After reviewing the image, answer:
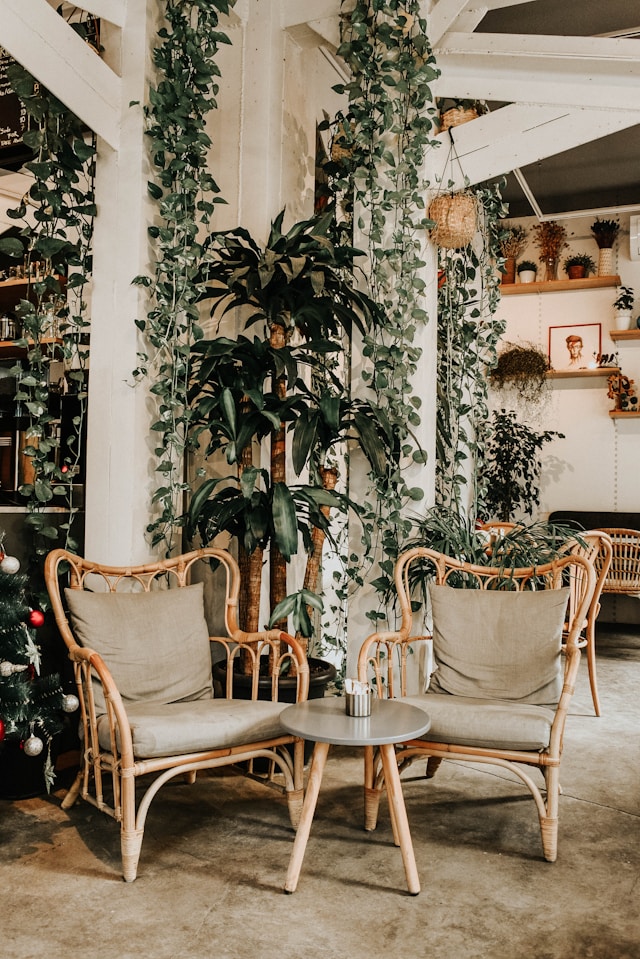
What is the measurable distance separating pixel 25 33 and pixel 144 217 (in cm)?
76

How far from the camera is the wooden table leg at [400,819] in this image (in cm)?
224

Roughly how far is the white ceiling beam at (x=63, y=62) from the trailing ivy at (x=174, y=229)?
0.57 ft

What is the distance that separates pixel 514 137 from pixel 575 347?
3844 millimetres

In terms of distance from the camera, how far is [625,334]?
7.06 m

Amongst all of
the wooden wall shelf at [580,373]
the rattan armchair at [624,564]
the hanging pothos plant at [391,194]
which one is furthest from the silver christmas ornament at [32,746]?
the wooden wall shelf at [580,373]

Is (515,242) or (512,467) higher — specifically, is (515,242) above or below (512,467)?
above

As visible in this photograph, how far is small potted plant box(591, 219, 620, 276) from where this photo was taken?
721cm

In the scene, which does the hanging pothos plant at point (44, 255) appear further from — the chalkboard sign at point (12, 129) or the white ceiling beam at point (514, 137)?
the white ceiling beam at point (514, 137)

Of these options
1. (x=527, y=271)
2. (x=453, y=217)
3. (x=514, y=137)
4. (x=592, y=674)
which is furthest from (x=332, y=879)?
(x=527, y=271)

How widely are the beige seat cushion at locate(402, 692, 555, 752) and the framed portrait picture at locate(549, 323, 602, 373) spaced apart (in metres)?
5.29

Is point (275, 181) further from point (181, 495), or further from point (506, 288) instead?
point (506, 288)

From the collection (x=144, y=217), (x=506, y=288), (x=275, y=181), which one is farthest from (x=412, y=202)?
(x=506, y=288)

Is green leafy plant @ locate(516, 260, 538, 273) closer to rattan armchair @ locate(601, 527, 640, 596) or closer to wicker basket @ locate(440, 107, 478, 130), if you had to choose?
rattan armchair @ locate(601, 527, 640, 596)

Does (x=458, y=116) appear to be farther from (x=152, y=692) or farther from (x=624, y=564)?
(x=624, y=564)
